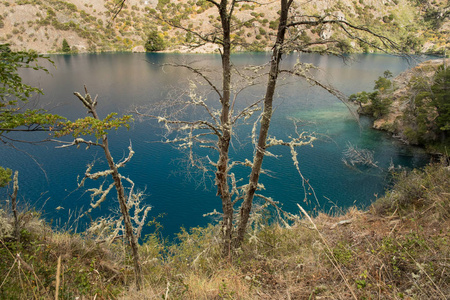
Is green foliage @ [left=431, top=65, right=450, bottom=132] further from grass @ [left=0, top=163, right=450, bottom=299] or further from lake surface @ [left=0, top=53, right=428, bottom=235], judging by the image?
grass @ [left=0, top=163, right=450, bottom=299]

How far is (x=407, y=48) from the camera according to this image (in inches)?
176

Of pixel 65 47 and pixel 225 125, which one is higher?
pixel 65 47

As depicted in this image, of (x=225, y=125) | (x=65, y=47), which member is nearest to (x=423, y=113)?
(x=225, y=125)

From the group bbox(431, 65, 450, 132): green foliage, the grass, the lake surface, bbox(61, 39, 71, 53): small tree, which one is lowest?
the lake surface

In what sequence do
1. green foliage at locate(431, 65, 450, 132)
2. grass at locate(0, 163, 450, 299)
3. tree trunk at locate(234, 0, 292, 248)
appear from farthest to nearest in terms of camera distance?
green foliage at locate(431, 65, 450, 132)
tree trunk at locate(234, 0, 292, 248)
grass at locate(0, 163, 450, 299)

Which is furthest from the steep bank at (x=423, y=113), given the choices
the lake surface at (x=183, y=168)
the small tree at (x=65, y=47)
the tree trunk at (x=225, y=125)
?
the small tree at (x=65, y=47)

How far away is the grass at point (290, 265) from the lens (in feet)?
7.86

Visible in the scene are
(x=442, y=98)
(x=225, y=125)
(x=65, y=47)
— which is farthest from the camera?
(x=65, y=47)

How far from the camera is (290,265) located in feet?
13.5

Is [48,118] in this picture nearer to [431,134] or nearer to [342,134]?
[342,134]

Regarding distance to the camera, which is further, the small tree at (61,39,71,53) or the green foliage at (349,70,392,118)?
the small tree at (61,39,71,53)

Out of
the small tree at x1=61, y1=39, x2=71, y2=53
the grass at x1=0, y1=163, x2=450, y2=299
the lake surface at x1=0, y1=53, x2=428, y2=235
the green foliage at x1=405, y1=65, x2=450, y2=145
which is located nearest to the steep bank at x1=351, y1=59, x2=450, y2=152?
the green foliage at x1=405, y1=65, x2=450, y2=145

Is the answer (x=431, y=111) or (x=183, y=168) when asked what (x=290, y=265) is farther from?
(x=431, y=111)

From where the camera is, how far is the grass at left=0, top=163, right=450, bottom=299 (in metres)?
2.40
